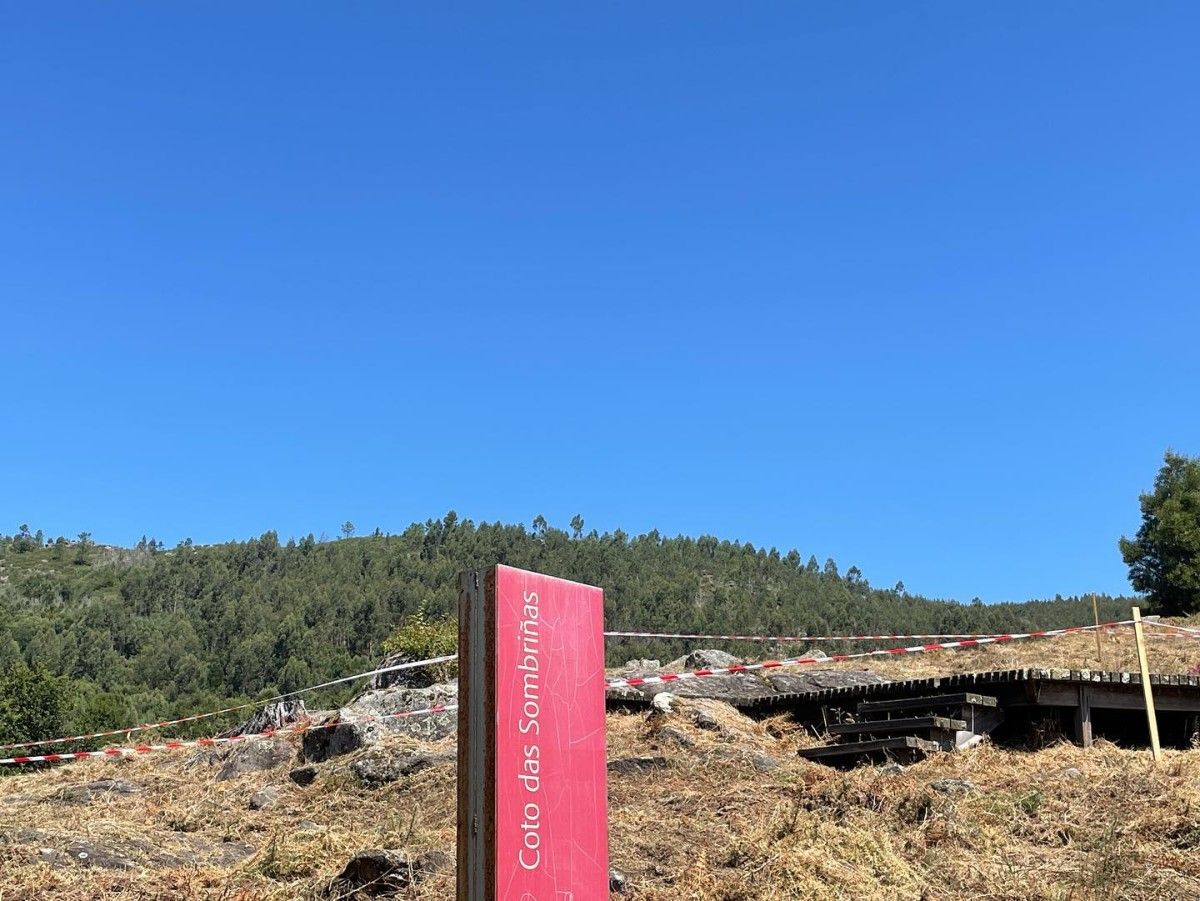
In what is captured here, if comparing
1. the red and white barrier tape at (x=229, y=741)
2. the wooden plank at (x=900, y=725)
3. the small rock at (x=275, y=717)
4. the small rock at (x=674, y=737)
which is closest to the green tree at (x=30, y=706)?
the small rock at (x=275, y=717)

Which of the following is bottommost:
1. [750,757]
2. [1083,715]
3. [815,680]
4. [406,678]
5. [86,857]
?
[86,857]

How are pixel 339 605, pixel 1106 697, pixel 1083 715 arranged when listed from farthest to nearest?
pixel 339 605 < pixel 1106 697 < pixel 1083 715

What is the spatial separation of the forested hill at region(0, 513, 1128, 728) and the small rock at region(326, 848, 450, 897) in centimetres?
4410

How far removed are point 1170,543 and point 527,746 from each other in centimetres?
4076

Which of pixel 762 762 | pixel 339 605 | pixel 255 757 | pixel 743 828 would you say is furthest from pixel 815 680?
pixel 339 605

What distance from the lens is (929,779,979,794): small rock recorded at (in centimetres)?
853

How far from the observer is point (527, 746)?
12.6 ft

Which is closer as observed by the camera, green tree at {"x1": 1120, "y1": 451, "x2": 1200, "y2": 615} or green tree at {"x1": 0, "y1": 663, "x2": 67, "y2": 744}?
green tree at {"x1": 1120, "y1": 451, "x2": 1200, "y2": 615}

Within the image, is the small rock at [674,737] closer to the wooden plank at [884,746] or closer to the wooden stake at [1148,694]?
the wooden plank at [884,746]

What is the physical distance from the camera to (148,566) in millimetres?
140000

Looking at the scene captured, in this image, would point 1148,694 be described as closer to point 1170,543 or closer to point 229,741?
point 229,741

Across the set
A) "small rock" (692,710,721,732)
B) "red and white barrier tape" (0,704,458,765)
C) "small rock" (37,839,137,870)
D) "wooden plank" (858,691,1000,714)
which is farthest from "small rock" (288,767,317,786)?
"wooden plank" (858,691,1000,714)

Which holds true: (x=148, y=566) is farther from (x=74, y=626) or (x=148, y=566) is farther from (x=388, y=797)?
(x=388, y=797)

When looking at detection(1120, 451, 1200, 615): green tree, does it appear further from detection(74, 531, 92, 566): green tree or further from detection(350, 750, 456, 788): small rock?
detection(74, 531, 92, 566): green tree
